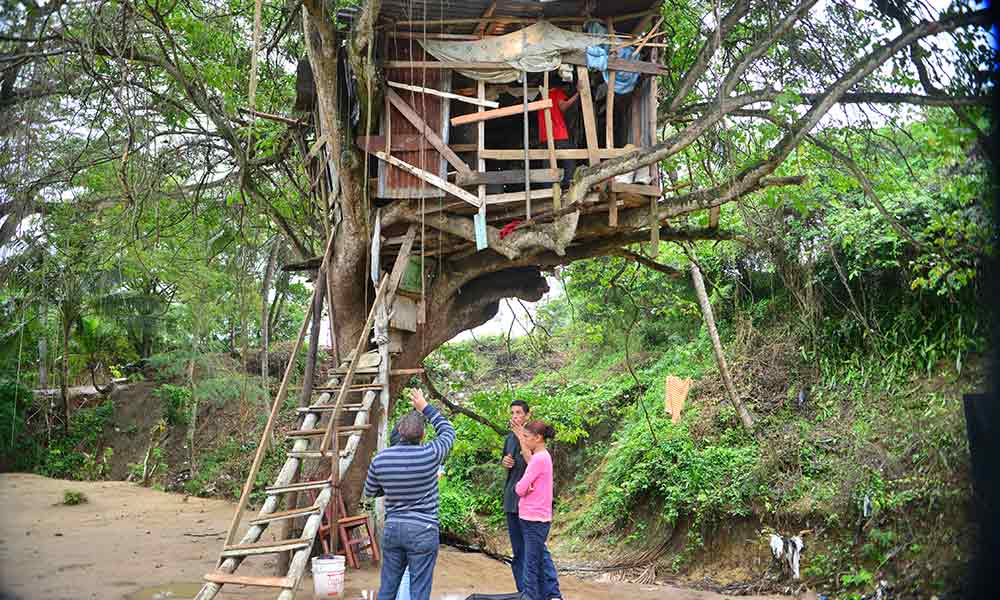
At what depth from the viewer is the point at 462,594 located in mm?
8172

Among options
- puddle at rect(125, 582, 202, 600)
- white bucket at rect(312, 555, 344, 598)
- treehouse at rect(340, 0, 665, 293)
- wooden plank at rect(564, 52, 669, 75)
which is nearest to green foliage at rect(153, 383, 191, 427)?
puddle at rect(125, 582, 202, 600)

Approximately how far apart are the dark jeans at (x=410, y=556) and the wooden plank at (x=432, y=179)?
429 cm

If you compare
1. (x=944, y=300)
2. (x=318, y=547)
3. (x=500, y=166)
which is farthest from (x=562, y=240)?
(x=944, y=300)

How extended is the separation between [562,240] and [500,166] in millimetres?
2689

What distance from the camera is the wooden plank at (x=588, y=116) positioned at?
8.59 meters

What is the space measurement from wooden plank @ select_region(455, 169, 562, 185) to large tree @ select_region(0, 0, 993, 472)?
504 mm

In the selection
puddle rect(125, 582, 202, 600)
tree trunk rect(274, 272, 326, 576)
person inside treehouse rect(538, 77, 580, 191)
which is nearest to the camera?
puddle rect(125, 582, 202, 600)

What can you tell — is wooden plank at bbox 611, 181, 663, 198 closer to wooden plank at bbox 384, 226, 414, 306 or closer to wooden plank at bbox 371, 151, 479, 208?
wooden plank at bbox 371, 151, 479, 208

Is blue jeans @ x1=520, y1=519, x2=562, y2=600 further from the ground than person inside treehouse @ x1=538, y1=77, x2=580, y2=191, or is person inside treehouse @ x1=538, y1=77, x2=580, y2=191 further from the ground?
person inside treehouse @ x1=538, y1=77, x2=580, y2=191

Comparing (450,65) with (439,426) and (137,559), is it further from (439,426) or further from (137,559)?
(137,559)

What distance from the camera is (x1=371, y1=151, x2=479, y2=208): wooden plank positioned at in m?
8.62

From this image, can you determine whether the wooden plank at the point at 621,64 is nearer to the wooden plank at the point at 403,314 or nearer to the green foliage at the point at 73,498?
the wooden plank at the point at 403,314

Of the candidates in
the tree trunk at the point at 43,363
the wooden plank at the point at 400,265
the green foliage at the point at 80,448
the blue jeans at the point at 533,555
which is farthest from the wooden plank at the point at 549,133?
the tree trunk at the point at 43,363

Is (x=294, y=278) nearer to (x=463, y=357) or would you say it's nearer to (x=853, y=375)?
(x=463, y=357)
